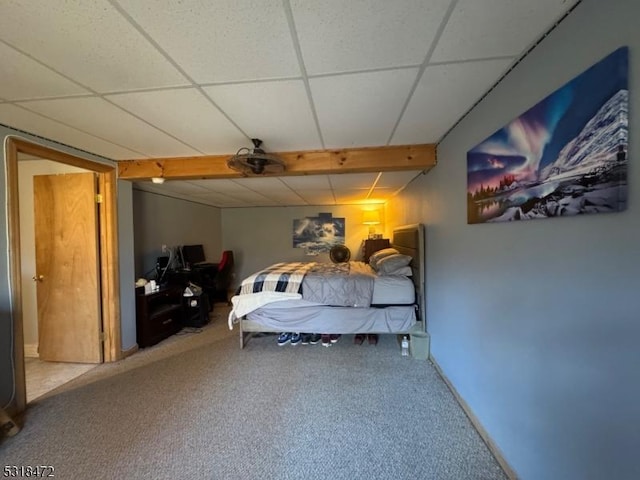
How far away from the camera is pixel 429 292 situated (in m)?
2.70

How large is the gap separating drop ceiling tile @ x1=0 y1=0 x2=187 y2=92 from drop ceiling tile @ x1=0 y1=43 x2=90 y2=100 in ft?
0.24

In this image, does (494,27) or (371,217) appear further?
(371,217)

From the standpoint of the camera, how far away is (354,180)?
3.52 m

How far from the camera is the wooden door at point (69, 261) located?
2672 mm

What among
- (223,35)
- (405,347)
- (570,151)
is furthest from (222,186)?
(570,151)

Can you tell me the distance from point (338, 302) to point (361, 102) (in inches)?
79.9

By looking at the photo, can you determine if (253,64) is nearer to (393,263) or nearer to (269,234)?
(393,263)

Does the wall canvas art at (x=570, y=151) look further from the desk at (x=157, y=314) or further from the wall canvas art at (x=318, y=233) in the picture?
the wall canvas art at (x=318, y=233)

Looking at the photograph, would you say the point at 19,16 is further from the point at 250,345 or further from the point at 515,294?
the point at 250,345

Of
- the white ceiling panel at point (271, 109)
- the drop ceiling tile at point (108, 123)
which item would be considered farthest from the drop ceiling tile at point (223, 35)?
the drop ceiling tile at point (108, 123)

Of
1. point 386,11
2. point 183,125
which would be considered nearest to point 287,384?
point 183,125

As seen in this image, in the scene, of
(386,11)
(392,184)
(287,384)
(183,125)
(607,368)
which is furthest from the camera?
(392,184)

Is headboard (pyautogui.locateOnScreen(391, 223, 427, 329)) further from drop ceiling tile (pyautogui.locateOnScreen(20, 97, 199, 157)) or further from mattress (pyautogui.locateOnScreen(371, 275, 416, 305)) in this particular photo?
drop ceiling tile (pyautogui.locateOnScreen(20, 97, 199, 157))

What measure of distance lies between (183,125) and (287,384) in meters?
2.34
